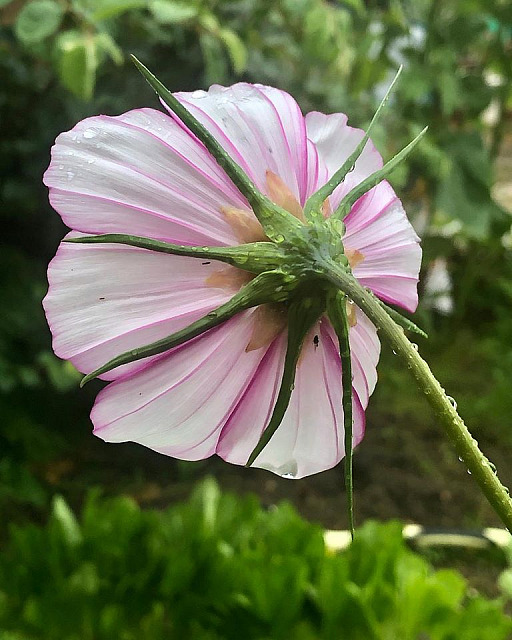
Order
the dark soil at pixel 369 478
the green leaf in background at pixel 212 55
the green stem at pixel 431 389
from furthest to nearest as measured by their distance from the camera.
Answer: the dark soil at pixel 369 478
the green leaf in background at pixel 212 55
the green stem at pixel 431 389

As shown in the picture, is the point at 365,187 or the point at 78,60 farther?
the point at 78,60

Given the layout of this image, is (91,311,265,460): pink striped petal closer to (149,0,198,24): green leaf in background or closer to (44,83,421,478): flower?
(44,83,421,478): flower

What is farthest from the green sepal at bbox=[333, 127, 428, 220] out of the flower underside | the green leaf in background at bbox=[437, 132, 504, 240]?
the green leaf in background at bbox=[437, 132, 504, 240]

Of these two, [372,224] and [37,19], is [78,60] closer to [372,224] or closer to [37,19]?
[37,19]

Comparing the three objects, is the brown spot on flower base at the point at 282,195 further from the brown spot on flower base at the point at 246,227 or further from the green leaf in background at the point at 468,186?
the green leaf in background at the point at 468,186

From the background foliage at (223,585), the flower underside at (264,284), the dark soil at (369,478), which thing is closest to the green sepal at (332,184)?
the flower underside at (264,284)

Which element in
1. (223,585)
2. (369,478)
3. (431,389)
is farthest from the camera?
(369,478)

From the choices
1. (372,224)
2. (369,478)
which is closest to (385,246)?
(372,224)

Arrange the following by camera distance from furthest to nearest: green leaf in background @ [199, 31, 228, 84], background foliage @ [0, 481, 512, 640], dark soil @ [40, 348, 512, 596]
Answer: dark soil @ [40, 348, 512, 596], green leaf in background @ [199, 31, 228, 84], background foliage @ [0, 481, 512, 640]

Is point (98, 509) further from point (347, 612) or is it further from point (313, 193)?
point (313, 193)
